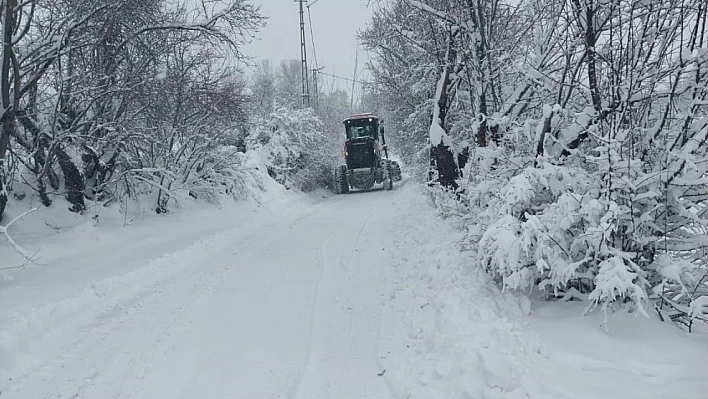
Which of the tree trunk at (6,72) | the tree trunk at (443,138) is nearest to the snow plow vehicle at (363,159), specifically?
the tree trunk at (443,138)

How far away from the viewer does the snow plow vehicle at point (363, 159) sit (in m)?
26.0

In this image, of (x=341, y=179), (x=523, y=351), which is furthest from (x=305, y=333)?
(x=341, y=179)

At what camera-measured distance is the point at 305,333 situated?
5.23 m

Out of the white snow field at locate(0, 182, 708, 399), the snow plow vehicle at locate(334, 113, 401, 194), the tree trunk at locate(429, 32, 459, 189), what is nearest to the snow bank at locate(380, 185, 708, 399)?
the white snow field at locate(0, 182, 708, 399)

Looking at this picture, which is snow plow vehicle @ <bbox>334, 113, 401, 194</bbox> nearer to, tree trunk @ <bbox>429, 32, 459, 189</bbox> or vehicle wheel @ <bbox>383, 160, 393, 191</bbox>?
vehicle wheel @ <bbox>383, 160, 393, 191</bbox>

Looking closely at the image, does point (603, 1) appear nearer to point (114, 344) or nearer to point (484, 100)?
point (484, 100)

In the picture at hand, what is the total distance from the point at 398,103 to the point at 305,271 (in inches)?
623

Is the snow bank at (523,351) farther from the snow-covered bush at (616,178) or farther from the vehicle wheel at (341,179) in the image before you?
the vehicle wheel at (341,179)

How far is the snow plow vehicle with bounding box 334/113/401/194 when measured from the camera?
85.2 ft

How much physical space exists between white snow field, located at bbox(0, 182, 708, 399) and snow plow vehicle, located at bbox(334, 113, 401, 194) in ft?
56.4

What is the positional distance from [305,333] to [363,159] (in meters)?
21.1

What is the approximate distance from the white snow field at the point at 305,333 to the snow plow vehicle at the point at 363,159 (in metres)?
17.2

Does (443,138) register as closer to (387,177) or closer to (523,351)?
(523,351)

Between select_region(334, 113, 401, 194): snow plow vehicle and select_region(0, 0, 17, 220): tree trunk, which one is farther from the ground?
select_region(0, 0, 17, 220): tree trunk
